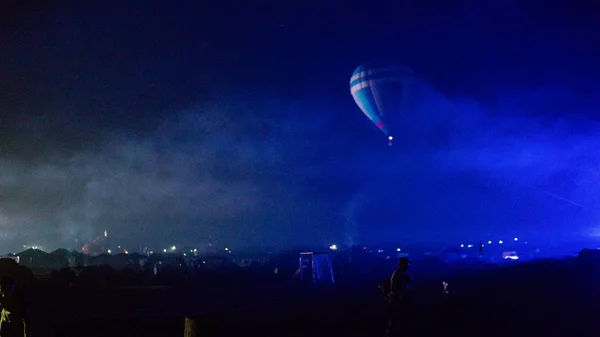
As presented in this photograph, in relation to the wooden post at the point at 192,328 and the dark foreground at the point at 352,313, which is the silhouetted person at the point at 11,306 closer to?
the dark foreground at the point at 352,313

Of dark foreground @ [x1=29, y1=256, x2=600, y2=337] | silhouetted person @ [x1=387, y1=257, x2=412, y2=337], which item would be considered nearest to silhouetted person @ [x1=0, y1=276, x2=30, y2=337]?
dark foreground @ [x1=29, y1=256, x2=600, y2=337]

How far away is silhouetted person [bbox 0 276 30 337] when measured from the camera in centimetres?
927

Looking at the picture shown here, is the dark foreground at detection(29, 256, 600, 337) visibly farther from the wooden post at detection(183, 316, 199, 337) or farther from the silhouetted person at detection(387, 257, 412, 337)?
the wooden post at detection(183, 316, 199, 337)

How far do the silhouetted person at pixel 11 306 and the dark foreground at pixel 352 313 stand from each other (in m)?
3.56

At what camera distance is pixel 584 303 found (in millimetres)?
17547

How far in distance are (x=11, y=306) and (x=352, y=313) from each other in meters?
12.2

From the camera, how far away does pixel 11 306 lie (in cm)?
931

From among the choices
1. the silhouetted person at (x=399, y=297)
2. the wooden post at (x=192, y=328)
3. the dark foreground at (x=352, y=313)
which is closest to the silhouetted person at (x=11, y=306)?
the dark foreground at (x=352, y=313)

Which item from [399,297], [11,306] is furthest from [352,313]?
[11,306]

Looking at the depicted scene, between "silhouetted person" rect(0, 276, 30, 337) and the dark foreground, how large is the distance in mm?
3564

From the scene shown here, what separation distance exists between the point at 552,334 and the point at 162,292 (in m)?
22.5

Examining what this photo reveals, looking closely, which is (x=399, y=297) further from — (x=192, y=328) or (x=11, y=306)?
(x=192, y=328)

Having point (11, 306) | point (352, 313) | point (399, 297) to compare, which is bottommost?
point (352, 313)

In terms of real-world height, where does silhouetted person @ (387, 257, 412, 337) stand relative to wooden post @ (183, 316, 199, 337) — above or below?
below
